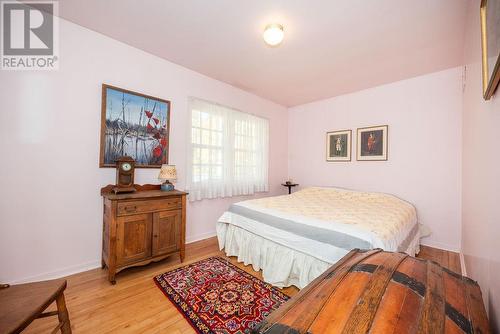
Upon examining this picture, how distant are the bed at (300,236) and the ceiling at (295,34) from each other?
1963mm

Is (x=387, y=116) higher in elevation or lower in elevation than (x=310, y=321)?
higher

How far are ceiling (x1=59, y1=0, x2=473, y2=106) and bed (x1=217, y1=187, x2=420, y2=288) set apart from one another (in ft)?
6.44

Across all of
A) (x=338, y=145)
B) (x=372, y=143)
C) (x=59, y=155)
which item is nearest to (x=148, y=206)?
(x=59, y=155)

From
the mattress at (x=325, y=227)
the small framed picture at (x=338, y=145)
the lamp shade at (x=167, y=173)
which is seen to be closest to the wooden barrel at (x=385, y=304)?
the mattress at (x=325, y=227)

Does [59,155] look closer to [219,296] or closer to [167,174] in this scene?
[167,174]

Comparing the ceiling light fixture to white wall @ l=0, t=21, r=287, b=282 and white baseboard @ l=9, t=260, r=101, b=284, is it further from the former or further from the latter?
white baseboard @ l=9, t=260, r=101, b=284

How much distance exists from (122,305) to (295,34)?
3.07 meters

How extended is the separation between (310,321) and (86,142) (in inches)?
104

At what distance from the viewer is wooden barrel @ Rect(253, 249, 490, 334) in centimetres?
56

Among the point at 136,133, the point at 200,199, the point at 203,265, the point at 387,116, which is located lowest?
the point at 203,265

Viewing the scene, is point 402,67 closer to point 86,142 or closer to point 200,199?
point 200,199

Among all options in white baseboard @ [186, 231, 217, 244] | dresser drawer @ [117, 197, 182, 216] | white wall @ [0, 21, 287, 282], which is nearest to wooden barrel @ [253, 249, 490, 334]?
dresser drawer @ [117, 197, 182, 216]

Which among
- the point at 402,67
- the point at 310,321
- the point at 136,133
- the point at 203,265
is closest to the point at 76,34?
the point at 136,133

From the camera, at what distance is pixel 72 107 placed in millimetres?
2094
